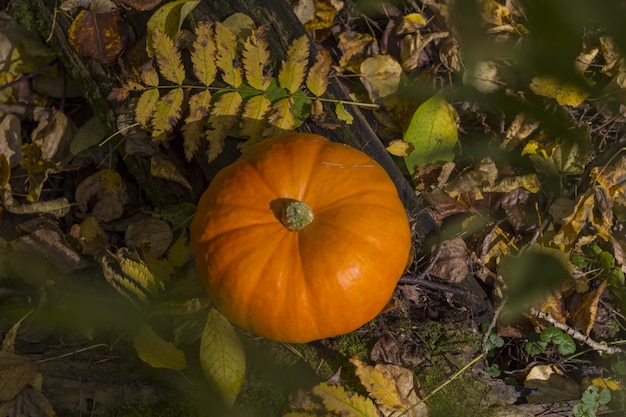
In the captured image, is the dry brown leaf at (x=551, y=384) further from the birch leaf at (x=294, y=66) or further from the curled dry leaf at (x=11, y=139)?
the curled dry leaf at (x=11, y=139)

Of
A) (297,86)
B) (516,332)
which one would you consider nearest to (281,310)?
(297,86)

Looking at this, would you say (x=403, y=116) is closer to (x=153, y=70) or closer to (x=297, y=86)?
(x=297, y=86)

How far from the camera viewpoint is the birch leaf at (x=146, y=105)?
3.29 m

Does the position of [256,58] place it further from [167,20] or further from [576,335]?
[576,335]

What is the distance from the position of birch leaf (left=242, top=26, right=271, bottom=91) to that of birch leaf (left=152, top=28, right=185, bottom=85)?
378mm

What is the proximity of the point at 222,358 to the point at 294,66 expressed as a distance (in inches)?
64.4

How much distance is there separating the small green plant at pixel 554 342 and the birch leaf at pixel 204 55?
241 centimetres

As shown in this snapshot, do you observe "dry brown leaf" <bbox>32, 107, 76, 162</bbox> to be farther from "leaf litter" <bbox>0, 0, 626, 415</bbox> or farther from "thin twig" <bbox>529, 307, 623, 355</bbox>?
"thin twig" <bbox>529, 307, 623, 355</bbox>

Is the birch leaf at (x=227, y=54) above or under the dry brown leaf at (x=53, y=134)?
above

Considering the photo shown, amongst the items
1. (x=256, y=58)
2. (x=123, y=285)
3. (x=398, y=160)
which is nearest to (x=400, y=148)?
(x=398, y=160)

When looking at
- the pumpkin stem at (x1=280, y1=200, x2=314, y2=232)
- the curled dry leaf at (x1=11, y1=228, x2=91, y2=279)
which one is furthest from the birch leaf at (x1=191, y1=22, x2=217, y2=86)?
the curled dry leaf at (x1=11, y1=228, x2=91, y2=279)

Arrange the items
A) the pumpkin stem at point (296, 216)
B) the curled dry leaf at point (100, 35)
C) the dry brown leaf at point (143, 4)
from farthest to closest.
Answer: the curled dry leaf at point (100, 35)
the dry brown leaf at point (143, 4)
the pumpkin stem at point (296, 216)

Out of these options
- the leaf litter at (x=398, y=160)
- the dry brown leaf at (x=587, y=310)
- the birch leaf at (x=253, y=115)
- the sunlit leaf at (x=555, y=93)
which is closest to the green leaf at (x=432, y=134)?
the leaf litter at (x=398, y=160)

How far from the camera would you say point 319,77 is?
3.31 meters
